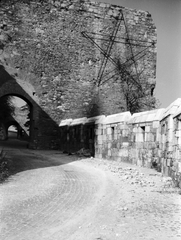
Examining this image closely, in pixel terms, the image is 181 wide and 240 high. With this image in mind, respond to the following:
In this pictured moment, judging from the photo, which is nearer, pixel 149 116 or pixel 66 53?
pixel 149 116

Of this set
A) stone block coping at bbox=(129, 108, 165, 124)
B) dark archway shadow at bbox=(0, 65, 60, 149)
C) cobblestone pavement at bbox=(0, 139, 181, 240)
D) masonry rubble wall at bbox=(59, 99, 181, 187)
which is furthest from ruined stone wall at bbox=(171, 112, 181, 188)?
dark archway shadow at bbox=(0, 65, 60, 149)

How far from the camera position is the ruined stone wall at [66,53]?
47.4ft

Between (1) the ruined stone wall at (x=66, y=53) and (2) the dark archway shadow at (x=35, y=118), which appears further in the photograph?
(1) the ruined stone wall at (x=66, y=53)

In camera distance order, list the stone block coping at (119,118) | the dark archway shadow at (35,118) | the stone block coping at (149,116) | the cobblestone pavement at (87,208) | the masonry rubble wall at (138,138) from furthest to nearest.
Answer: the dark archway shadow at (35,118)
the stone block coping at (119,118)
the stone block coping at (149,116)
the masonry rubble wall at (138,138)
the cobblestone pavement at (87,208)

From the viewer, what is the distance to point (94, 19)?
627 inches

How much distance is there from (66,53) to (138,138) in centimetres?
851

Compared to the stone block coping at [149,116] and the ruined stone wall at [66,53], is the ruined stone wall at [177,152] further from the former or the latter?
the ruined stone wall at [66,53]

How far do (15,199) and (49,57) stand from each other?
1169 centimetres

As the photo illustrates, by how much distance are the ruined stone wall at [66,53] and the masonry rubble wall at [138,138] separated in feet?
8.23


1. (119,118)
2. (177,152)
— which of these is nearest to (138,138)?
(119,118)

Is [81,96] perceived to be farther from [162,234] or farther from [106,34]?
[162,234]

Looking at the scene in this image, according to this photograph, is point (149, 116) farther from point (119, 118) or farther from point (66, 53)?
point (66, 53)

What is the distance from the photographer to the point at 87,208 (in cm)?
404


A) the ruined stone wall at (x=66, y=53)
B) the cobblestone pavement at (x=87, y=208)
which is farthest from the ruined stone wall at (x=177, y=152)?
the ruined stone wall at (x=66, y=53)
